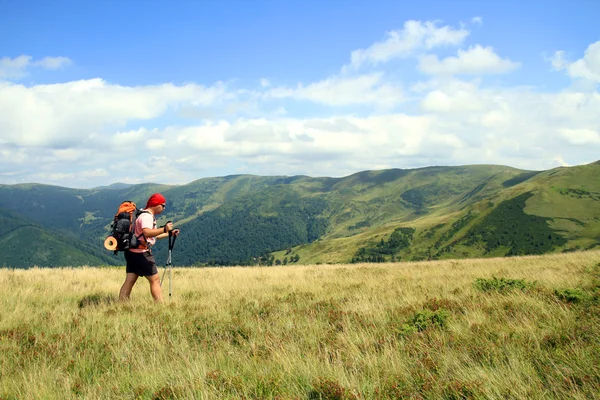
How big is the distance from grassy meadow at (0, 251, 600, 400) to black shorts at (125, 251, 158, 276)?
0.80m

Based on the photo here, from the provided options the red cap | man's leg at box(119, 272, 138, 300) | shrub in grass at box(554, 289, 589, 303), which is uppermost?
the red cap

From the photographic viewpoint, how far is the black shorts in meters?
8.89

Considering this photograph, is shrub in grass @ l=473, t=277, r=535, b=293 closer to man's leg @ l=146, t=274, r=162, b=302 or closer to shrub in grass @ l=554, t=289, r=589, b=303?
shrub in grass @ l=554, t=289, r=589, b=303

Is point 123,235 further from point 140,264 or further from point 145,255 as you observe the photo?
point 140,264

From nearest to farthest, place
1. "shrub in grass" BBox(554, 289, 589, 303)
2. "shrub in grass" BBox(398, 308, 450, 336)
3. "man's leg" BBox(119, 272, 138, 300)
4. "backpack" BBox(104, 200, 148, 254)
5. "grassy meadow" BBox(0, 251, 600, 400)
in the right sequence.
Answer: "grassy meadow" BBox(0, 251, 600, 400), "shrub in grass" BBox(398, 308, 450, 336), "shrub in grass" BBox(554, 289, 589, 303), "backpack" BBox(104, 200, 148, 254), "man's leg" BBox(119, 272, 138, 300)

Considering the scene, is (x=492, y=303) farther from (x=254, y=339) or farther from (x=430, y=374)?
(x=254, y=339)

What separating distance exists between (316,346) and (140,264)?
568 cm

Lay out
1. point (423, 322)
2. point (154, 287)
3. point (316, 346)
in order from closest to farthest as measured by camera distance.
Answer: point (316, 346), point (423, 322), point (154, 287)

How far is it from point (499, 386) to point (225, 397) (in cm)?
282

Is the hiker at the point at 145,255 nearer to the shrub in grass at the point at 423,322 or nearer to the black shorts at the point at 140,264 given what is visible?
the black shorts at the point at 140,264

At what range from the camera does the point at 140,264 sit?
8.91m

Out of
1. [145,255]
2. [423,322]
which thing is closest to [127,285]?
[145,255]

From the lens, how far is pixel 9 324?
681 centimetres

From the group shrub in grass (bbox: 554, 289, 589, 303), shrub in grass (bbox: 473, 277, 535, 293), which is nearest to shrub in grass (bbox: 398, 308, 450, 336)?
shrub in grass (bbox: 554, 289, 589, 303)
